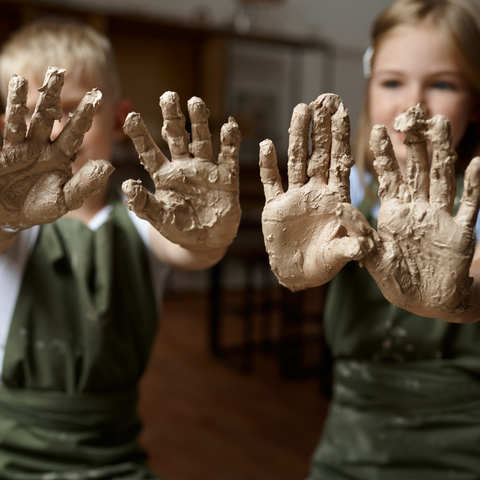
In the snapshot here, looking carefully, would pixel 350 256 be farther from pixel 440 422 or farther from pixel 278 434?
pixel 278 434

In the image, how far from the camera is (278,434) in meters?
2.06

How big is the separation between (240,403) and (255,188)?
2.30 metres

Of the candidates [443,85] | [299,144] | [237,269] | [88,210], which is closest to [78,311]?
[88,210]

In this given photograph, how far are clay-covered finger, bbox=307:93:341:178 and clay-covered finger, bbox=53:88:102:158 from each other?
0.24 meters

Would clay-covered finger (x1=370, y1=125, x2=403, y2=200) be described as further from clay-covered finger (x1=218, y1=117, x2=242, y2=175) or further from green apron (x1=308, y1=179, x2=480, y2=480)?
green apron (x1=308, y1=179, x2=480, y2=480)

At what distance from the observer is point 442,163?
51 centimetres

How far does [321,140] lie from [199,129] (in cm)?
14

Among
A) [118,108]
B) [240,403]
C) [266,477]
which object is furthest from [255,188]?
[118,108]

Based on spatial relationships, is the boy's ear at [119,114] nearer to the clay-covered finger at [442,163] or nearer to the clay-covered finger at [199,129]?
the clay-covered finger at [199,129]

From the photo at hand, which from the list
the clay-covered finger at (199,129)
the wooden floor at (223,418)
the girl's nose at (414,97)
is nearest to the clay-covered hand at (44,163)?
the clay-covered finger at (199,129)

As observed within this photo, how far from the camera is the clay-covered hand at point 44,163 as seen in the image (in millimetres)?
544

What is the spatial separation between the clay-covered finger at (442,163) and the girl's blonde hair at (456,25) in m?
0.52

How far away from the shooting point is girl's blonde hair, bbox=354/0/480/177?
0.93 metres

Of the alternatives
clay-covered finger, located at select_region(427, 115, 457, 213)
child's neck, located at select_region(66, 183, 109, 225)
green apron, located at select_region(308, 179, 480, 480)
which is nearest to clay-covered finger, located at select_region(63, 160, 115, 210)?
clay-covered finger, located at select_region(427, 115, 457, 213)
